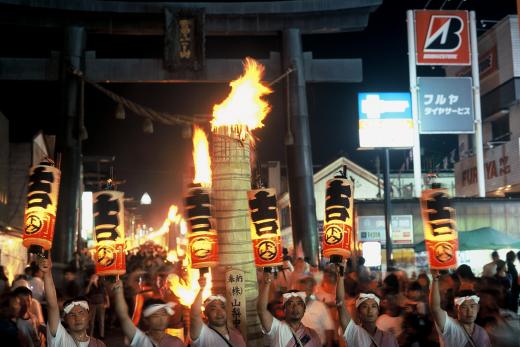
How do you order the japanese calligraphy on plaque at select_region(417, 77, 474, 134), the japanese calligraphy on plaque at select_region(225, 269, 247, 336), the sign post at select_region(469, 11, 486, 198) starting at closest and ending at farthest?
the japanese calligraphy on plaque at select_region(225, 269, 247, 336)
the japanese calligraphy on plaque at select_region(417, 77, 474, 134)
the sign post at select_region(469, 11, 486, 198)

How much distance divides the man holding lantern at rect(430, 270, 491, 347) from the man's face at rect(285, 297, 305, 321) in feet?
4.10

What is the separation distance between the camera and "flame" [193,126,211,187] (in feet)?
27.2

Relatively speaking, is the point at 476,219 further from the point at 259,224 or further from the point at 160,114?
the point at 259,224

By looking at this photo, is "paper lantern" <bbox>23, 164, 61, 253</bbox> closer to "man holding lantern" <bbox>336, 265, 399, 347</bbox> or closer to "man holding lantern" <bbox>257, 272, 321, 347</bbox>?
"man holding lantern" <bbox>257, 272, 321, 347</bbox>

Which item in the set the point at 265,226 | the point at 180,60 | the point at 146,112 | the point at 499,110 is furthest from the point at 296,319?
the point at 499,110

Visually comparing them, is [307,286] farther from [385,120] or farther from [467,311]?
[385,120]

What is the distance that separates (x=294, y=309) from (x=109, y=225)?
2359 mm

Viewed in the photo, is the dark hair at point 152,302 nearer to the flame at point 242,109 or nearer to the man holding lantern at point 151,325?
the man holding lantern at point 151,325

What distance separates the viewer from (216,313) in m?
5.87

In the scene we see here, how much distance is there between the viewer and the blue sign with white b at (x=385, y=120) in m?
23.8

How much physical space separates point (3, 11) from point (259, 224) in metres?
14.1

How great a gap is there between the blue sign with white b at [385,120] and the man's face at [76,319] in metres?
19.2

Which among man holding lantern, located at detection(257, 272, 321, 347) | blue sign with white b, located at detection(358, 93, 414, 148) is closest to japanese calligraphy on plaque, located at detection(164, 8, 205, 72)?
blue sign with white b, located at detection(358, 93, 414, 148)

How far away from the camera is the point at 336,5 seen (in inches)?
718
